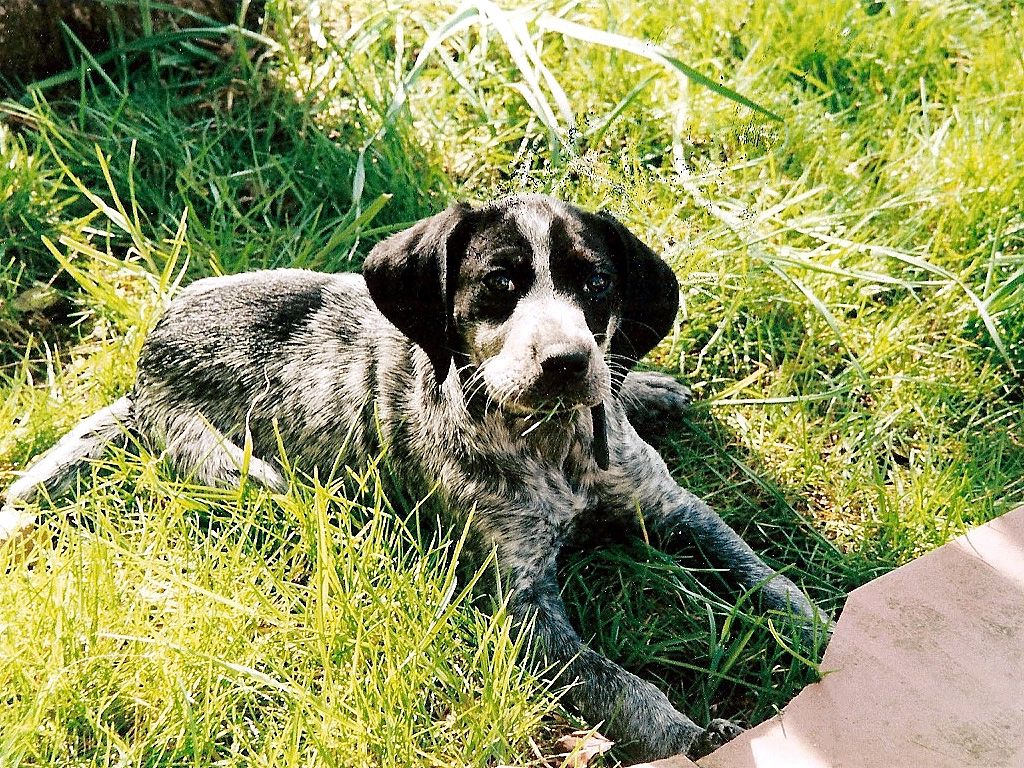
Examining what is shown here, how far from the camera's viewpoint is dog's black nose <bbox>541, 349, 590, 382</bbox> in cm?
265

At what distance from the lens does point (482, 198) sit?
4.21m

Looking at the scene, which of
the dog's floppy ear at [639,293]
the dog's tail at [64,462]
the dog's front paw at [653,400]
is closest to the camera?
the dog's floppy ear at [639,293]

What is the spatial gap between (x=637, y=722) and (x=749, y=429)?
1.19m

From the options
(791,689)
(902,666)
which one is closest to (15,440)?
(791,689)

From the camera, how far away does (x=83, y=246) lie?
387 centimetres

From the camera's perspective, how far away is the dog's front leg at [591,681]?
274cm

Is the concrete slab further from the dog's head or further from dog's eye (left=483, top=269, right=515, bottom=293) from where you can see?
dog's eye (left=483, top=269, right=515, bottom=293)

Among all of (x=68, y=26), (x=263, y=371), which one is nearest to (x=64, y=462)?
(x=263, y=371)

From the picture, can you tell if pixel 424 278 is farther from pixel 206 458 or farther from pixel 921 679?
pixel 921 679

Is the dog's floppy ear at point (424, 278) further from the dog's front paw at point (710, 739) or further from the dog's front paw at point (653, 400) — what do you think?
the dog's front paw at point (710, 739)

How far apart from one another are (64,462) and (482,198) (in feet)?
5.64

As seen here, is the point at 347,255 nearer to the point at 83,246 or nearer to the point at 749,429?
the point at 83,246

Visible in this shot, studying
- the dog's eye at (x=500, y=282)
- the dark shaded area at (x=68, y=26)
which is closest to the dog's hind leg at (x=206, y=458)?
the dog's eye at (x=500, y=282)

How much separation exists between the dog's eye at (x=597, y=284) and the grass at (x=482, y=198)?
2.44ft
